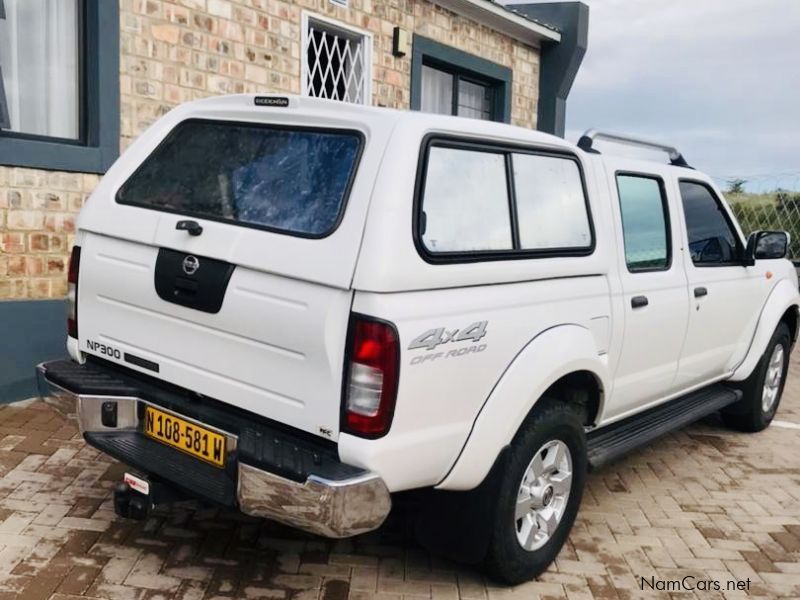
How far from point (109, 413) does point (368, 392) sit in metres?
1.22

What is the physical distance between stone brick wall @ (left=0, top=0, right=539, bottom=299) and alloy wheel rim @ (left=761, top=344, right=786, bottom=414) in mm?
A: 4758

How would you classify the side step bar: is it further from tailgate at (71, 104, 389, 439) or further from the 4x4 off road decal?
tailgate at (71, 104, 389, 439)

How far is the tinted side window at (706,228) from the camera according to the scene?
4.86 metres

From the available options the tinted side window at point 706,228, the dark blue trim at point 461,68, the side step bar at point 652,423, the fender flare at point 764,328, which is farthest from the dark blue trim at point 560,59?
the side step bar at point 652,423

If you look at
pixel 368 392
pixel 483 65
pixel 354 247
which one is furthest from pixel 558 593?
pixel 483 65

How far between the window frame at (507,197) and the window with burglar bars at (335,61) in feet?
15.7

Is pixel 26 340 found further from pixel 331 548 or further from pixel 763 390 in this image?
pixel 763 390

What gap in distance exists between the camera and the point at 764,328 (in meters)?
5.57

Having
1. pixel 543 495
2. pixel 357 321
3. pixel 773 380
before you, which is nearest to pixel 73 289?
pixel 357 321

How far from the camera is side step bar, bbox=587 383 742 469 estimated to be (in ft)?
13.2

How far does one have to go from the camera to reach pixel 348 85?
341 inches

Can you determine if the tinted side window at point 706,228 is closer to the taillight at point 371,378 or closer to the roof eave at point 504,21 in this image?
the taillight at point 371,378

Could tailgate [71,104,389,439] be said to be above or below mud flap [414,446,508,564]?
above

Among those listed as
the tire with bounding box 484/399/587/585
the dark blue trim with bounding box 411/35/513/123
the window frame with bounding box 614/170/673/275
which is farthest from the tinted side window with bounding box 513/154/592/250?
the dark blue trim with bounding box 411/35/513/123
